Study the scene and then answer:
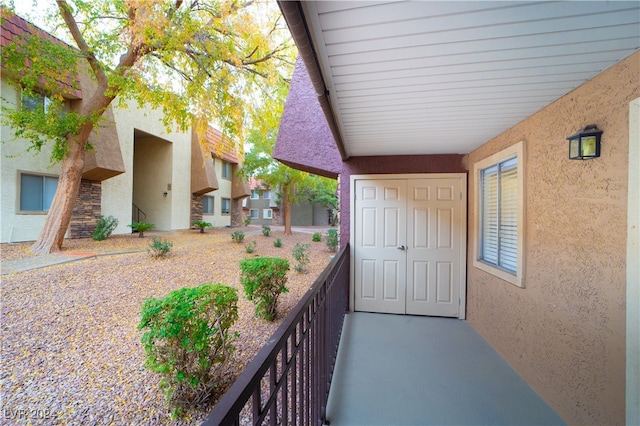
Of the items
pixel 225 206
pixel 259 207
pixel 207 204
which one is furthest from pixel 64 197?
pixel 259 207

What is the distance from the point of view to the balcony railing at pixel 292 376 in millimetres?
811

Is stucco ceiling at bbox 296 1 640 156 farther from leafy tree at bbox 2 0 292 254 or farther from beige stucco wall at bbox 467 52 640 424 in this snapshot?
leafy tree at bbox 2 0 292 254

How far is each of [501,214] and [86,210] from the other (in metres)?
11.9

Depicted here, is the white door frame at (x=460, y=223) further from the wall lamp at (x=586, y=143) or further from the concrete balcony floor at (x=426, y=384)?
the wall lamp at (x=586, y=143)

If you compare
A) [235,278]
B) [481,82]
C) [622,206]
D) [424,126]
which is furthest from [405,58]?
[235,278]

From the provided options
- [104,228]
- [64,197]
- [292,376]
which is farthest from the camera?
[104,228]

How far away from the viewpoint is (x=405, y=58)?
1.60 m

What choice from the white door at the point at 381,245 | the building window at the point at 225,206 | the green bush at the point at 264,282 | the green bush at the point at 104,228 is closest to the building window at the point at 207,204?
the building window at the point at 225,206

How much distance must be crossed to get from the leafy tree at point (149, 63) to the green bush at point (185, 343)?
238 inches

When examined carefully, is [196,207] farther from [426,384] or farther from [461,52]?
[461,52]

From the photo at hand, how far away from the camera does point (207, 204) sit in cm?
1669

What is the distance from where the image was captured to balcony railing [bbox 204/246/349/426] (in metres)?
0.81

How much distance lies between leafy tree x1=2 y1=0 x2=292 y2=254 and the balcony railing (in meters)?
6.51

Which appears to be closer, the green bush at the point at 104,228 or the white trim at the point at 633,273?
the white trim at the point at 633,273
